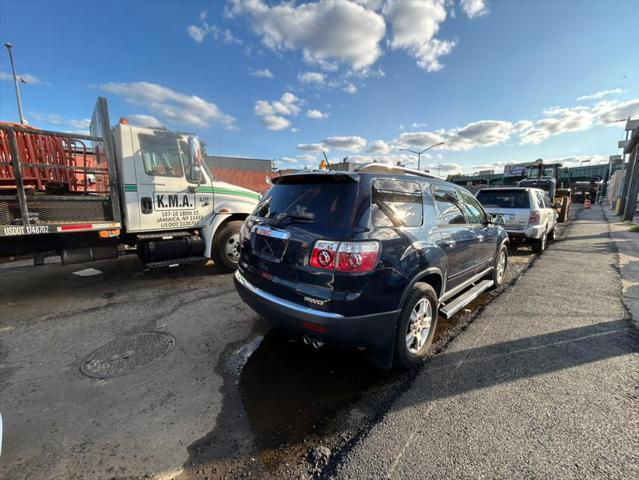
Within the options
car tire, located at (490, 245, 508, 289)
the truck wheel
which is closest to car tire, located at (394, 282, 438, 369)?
car tire, located at (490, 245, 508, 289)

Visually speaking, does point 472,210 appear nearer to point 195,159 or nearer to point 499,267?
point 499,267

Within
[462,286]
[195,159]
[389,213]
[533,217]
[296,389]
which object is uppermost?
[195,159]

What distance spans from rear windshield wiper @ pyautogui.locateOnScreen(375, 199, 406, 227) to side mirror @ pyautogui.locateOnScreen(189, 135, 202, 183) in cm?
414

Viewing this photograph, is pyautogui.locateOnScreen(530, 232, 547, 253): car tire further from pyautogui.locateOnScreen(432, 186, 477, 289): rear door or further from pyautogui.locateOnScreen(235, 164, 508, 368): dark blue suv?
pyautogui.locateOnScreen(235, 164, 508, 368): dark blue suv

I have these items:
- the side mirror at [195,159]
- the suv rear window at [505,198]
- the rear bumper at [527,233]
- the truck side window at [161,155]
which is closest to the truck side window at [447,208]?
the side mirror at [195,159]

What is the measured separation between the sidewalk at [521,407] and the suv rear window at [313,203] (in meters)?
1.66

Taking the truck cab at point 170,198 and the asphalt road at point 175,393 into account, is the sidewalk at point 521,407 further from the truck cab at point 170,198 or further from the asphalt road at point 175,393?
the truck cab at point 170,198

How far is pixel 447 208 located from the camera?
3.62 meters

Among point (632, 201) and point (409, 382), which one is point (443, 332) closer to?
point (409, 382)

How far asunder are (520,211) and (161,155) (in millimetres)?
8295

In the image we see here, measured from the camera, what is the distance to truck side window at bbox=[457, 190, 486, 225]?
418 cm

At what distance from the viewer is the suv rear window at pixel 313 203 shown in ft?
8.55

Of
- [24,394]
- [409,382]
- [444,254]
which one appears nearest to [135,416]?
[24,394]

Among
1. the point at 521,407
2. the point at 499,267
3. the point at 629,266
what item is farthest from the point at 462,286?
the point at 629,266
